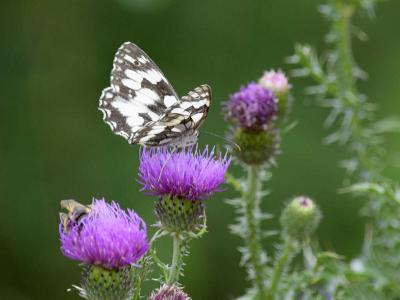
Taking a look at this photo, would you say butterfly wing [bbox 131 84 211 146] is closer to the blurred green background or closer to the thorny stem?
the thorny stem

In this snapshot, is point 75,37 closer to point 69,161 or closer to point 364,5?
point 69,161

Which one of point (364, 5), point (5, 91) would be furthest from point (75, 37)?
point (364, 5)

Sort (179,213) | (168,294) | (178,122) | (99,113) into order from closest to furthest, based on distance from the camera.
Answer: (168,294) < (179,213) < (178,122) < (99,113)

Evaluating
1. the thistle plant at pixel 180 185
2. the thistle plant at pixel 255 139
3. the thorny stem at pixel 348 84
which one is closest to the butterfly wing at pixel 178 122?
the thistle plant at pixel 180 185

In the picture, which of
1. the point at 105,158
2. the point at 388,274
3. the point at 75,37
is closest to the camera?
the point at 388,274

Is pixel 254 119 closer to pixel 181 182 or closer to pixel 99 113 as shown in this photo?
pixel 181 182

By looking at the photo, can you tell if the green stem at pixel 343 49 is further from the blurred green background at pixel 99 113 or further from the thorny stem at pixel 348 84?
the blurred green background at pixel 99 113

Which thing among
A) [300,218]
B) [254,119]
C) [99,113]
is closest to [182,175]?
[300,218]
